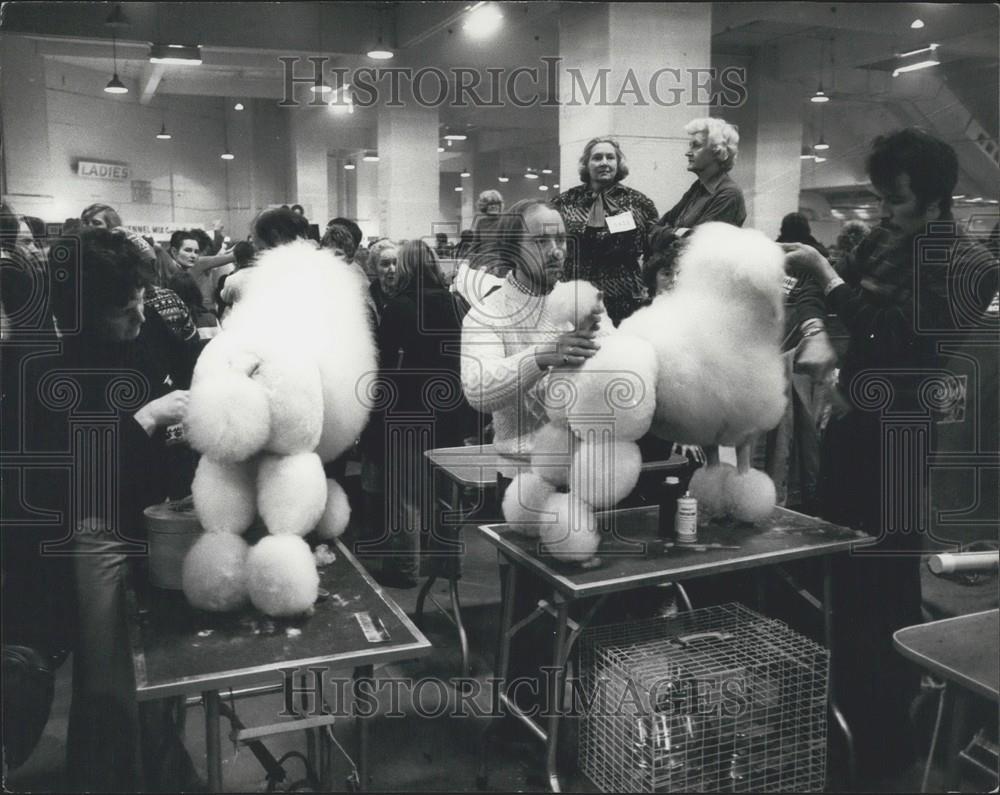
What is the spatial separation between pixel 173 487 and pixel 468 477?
83 cm

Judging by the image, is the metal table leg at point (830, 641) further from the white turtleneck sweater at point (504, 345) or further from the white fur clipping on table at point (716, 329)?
the white turtleneck sweater at point (504, 345)

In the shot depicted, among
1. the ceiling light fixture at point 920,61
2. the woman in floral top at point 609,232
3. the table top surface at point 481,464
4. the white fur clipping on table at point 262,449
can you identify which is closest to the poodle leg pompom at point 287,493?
the white fur clipping on table at point 262,449

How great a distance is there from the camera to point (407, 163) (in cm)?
713

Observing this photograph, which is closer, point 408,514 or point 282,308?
point 282,308

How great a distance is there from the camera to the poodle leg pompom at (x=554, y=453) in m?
1.77

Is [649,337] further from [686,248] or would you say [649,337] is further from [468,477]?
[468,477]

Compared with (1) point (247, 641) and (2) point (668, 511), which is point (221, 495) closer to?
(1) point (247, 641)

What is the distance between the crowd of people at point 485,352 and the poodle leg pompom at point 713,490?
0.34m

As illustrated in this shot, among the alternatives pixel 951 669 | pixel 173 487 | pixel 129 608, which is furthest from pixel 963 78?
pixel 129 608

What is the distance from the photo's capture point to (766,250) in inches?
69.2

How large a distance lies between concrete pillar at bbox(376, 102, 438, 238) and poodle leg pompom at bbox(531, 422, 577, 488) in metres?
5.52

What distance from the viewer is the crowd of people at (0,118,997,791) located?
61.6 inches

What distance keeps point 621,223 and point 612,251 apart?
4.1 inches

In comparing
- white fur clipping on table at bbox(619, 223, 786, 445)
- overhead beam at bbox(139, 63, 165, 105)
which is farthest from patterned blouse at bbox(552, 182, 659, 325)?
overhead beam at bbox(139, 63, 165, 105)
